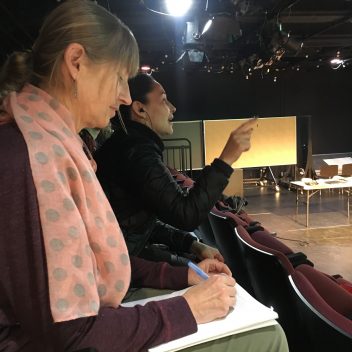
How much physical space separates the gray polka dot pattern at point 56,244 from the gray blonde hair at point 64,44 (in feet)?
1.15

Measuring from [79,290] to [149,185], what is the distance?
598mm

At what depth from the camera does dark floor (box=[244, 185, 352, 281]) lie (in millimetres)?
3860

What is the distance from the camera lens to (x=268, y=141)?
27.0 feet

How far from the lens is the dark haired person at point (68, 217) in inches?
23.4

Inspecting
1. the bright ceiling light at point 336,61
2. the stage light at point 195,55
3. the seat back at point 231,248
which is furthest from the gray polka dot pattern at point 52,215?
the bright ceiling light at point 336,61

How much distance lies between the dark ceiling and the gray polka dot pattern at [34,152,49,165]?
3364mm

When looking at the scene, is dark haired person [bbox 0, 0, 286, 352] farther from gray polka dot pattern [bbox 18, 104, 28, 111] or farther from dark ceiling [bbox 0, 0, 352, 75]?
dark ceiling [bbox 0, 0, 352, 75]

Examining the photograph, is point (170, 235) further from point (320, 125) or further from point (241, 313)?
point (320, 125)

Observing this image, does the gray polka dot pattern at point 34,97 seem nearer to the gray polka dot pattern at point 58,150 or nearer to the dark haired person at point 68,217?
the dark haired person at point 68,217

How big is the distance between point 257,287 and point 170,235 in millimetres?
409

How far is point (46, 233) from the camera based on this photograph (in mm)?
599

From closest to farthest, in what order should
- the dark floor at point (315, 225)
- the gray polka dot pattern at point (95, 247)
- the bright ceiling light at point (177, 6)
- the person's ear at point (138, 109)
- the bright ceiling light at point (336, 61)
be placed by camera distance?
the gray polka dot pattern at point (95, 247) < the person's ear at point (138, 109) < the bright ceiling light at point (177, 6) < the dark floor at point (315, 225) < the bright ceiling light at point (336, 61)

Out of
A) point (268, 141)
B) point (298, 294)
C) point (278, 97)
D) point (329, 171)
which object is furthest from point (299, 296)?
point (278, 97)

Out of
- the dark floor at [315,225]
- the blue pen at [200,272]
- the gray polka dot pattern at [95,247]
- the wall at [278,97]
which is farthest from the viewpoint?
the wall at [278,97]
